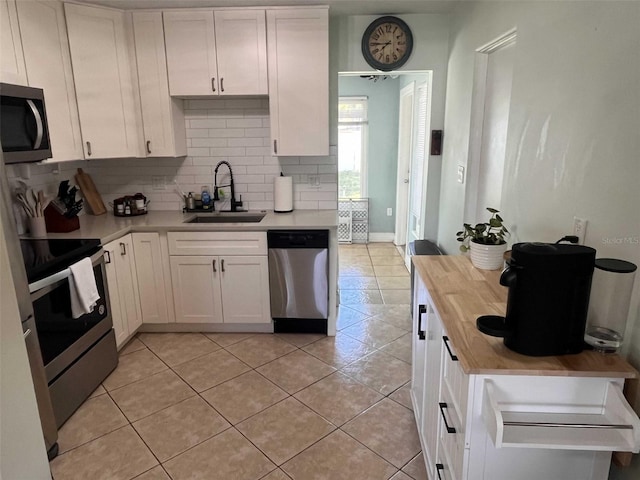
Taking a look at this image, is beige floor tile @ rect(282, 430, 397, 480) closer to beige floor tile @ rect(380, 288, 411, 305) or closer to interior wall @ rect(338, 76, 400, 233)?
beige floor tile @ rect(380, 288, 411, 305)

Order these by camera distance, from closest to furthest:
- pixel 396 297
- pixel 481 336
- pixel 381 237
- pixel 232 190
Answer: pixel 481 336, pixel 232 190, pixel 396 297, pixel 381 237

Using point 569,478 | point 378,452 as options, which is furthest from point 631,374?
point 378,452

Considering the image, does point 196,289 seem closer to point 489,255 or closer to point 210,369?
point 210,369

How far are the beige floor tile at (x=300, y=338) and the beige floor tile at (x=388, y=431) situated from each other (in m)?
0.93

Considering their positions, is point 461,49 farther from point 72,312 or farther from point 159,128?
point 72,312

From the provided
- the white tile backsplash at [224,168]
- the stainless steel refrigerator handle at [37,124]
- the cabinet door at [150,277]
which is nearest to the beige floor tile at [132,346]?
the cabinet door at [150,277]

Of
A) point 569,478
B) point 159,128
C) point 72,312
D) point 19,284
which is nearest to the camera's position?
point 569,478

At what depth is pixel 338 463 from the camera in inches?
83.1

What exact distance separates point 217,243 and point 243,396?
1179mm

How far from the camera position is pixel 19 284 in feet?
6.09

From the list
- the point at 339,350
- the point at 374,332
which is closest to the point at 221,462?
the point at 339,350

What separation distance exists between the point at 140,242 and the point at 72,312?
94 cm

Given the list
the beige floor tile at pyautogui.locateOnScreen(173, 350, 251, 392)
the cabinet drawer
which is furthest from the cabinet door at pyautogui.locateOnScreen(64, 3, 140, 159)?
the beige floor tile at pyautogui.locateOnScreen(173, 350, 251, 392)

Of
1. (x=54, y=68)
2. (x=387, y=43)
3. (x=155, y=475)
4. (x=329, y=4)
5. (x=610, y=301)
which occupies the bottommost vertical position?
(x=155, y=475)
